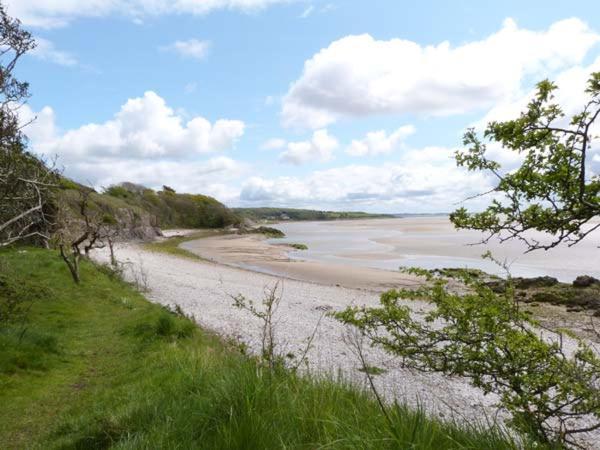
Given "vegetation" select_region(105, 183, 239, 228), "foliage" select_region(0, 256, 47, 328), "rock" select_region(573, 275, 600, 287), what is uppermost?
"vegetation" select_region(105, 183, 239, 228)

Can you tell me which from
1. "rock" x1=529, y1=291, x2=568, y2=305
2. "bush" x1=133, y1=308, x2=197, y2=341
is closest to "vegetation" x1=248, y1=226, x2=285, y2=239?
"rock" x1=529, y1=291, x2=568, y2=305

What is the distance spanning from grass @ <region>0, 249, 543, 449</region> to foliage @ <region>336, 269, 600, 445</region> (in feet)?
1.47

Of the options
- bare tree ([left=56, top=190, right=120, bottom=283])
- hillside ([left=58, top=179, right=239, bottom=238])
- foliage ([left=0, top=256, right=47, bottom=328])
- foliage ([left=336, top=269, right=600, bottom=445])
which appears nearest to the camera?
foliage ([left=336, top=269, right=600, bottom=445])

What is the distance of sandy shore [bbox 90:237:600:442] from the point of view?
967cm

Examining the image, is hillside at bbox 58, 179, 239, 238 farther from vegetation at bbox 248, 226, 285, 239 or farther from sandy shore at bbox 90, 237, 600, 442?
sandy shore at bbox 90, 237, 600, 442

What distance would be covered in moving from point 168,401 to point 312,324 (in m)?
12.1

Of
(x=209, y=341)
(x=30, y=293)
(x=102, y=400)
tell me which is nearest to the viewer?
(x=102, y=400)

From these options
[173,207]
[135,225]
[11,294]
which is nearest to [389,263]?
[11,294]

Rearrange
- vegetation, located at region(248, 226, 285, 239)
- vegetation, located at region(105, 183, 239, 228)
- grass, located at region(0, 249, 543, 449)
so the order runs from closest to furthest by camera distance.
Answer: grass, located at region(0, 249, 543, 449), vegetation, located at region(248, 226, 285, 239), vegetation, located at region(105, 183, 239, 228)

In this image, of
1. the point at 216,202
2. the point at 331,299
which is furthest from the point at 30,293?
the point at 216,202

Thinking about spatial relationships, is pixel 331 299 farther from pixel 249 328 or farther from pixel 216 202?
pixel 216 202

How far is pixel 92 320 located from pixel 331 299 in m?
13.0

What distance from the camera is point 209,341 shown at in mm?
12094

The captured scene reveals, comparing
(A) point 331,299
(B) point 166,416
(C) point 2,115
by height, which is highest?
(C) point 2,115
